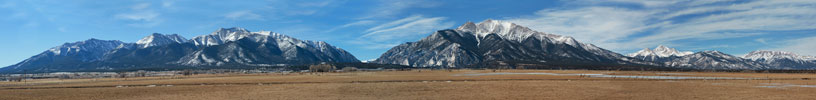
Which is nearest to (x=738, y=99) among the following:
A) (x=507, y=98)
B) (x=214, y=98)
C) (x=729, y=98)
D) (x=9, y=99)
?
(x=729, y=98)

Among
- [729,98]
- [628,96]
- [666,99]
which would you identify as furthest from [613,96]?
[729,98]

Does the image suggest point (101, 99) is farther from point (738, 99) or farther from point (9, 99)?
point (738, 99)

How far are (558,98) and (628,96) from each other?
8106 millimetres

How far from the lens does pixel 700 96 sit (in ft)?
182

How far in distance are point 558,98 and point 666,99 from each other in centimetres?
1037

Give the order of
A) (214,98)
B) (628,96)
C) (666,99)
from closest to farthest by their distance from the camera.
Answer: (666,99) < (628,96) < (214,98)

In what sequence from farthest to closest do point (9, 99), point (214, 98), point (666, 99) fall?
point (9, 99) → point (214, 98) → point (666, 99)

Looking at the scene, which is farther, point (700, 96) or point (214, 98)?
point (214, 98)

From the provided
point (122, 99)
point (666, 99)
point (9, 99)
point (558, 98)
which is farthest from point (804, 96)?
point (9, 99)

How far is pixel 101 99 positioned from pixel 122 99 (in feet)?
7.53

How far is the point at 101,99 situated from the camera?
61469mm

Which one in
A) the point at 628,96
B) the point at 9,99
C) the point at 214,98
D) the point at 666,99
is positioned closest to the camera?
the point at 666,99

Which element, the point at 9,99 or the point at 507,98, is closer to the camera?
the point at 507,98

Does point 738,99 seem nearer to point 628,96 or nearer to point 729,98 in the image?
point 729,98
